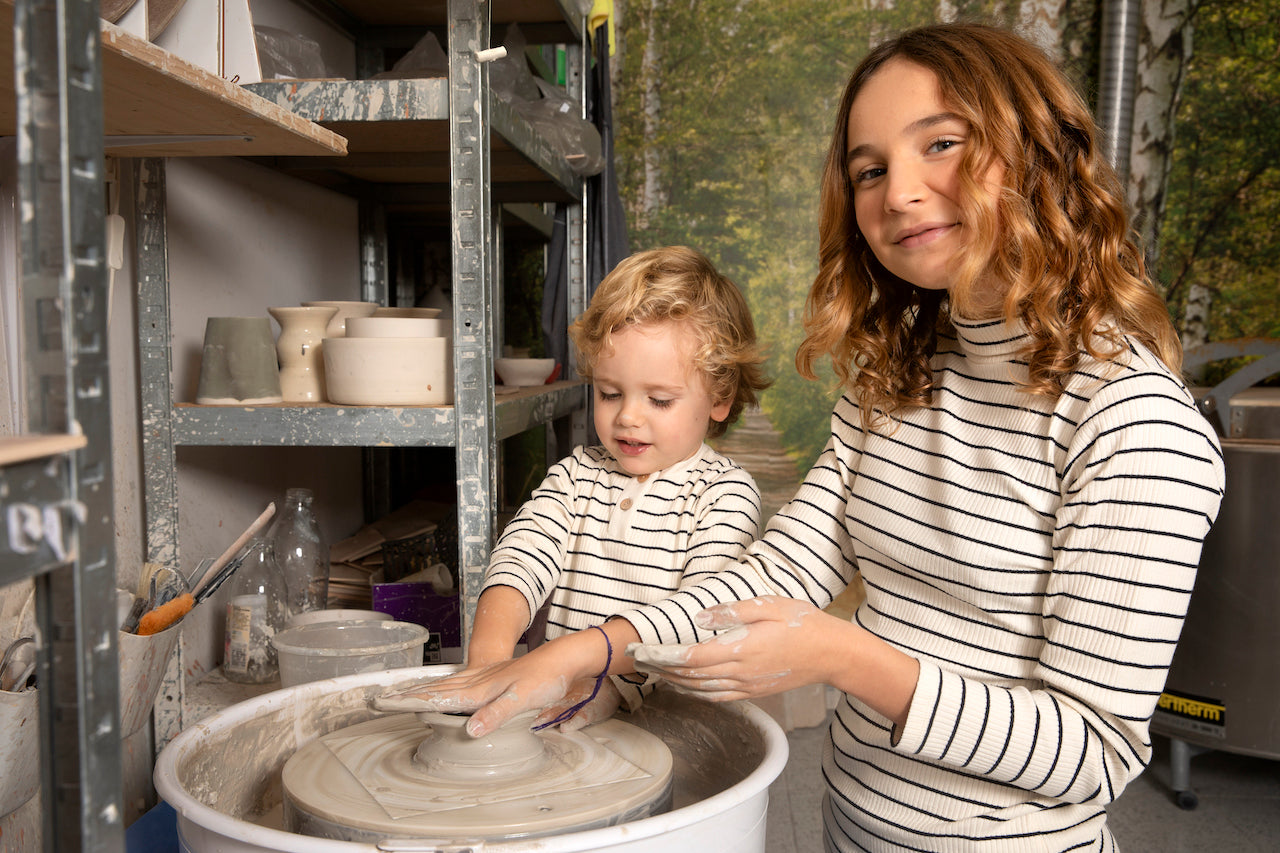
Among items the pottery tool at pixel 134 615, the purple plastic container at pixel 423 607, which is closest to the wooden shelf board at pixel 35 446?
the pottery tool at pixel 134 615

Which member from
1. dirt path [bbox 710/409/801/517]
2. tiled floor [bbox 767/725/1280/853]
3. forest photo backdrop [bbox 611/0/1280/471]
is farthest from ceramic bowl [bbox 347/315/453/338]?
dirt path [bbox 710/409/801/517]

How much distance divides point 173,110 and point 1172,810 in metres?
2.26

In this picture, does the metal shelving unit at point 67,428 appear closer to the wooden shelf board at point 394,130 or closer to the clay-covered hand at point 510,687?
the clay-covered hand at point 510,687

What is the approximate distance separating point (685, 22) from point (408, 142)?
2.31m

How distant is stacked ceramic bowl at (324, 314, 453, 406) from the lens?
1.40 meters

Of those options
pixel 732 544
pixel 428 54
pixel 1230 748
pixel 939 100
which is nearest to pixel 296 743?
pixel 732 544

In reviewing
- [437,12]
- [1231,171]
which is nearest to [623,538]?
[437,12]

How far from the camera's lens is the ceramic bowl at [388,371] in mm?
1395

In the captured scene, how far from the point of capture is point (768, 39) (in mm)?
3609

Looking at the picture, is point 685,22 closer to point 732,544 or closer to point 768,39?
point 768,39

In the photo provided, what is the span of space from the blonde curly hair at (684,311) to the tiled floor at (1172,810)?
1110mm

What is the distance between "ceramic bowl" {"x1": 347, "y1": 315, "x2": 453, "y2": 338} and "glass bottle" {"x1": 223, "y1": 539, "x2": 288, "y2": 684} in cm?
43

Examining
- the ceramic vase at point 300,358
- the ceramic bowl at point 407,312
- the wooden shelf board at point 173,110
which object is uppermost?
the wooden shelf board at point 173,110

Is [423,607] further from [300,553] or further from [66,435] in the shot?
[66,435]
